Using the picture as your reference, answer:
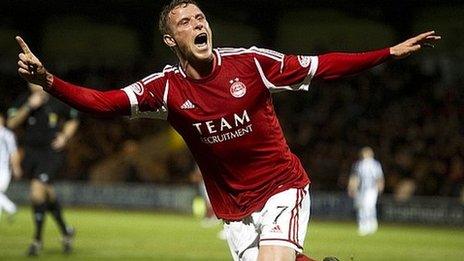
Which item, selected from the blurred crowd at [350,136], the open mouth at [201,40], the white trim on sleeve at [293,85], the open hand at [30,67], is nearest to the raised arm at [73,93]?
the open hand at [30,67]

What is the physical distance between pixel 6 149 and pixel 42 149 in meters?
4.40

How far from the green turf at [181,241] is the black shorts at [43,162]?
1001mm

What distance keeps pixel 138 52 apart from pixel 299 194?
29121 mm

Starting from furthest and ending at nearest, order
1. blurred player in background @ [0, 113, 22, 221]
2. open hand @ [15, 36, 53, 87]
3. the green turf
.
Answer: blurred player in background @ [0, 113, 22, 221] < the green turf < open hand @ [15, 36, 53, 87]

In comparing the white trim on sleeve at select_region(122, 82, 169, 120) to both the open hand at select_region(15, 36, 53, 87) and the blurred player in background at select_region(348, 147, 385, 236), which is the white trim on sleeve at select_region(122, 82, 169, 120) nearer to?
the open hand at select_region(15, 36, 53, 87)

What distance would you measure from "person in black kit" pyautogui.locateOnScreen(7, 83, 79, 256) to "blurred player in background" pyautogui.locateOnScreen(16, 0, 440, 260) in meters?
6.73

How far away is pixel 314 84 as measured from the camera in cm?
3159

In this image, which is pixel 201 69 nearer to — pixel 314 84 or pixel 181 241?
pixel 181 241

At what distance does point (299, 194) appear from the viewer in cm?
700

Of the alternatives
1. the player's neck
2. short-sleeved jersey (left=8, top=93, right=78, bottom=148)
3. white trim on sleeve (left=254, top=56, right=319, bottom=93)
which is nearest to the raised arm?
the player's neck

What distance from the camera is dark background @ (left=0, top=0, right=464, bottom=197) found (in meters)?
27.8

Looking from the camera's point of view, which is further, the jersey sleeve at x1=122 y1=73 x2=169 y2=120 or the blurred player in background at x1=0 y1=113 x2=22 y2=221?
the blurred player in background at x1=0 y1=113 x2=22 y2=221

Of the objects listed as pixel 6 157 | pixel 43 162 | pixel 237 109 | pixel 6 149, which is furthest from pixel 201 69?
pixel 6 149

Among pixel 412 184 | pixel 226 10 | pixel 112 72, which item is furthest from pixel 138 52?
pixel 412 184
